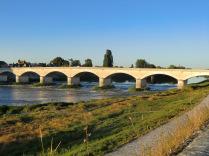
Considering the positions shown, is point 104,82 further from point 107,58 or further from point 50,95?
point 107,58

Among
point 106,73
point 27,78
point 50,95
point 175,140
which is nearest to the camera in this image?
point 175,140

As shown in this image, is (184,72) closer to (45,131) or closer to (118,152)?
(45,131)

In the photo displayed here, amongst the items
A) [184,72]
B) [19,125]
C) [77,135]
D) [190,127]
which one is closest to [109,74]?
[184,72]

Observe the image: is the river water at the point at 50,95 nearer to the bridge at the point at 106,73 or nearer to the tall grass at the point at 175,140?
the bridge at the point at 106,73

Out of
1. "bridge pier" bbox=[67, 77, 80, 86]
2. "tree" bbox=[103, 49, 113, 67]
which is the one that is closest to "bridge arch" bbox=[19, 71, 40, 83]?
"bridge pier" bbox=[67, 77, 80, 86]

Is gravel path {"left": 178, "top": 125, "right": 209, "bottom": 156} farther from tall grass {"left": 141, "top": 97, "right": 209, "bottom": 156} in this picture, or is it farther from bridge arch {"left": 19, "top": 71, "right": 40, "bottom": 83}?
bridge arch {"left": 19, "top": 71, "right": 40, "bottom": 83}

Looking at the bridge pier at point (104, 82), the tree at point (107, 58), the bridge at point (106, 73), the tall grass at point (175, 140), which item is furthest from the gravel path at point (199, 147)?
the tree at point (107, 58)

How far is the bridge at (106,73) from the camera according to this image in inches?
3329

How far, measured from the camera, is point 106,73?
9812 centimetres

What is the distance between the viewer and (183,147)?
1017 centimetres

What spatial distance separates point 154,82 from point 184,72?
1372 inches

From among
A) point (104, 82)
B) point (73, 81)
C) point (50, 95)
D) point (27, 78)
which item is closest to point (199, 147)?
point (50, 95)

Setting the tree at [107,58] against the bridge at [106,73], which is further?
the tree at [107,58]

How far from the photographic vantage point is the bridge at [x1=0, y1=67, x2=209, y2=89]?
84562 millimetres
